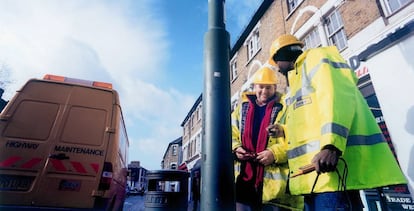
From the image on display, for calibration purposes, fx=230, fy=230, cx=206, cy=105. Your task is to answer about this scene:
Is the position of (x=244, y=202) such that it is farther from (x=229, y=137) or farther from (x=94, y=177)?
(x=94, y=177)

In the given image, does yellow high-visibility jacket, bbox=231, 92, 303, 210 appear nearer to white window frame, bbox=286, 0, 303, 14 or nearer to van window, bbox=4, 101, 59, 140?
van window, bbox=4, 101, 59, 140

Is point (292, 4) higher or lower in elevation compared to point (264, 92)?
higher

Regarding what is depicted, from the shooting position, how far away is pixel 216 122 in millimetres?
1624

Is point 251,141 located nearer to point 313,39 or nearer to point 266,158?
point 266,158

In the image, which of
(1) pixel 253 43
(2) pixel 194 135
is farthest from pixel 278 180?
(2) pixel 194 135

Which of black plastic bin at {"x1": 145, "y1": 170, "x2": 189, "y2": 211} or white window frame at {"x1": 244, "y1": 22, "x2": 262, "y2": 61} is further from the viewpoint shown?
white window frame at {"x1": 244, "y1": 22, "x2": 262, "y2": 61}

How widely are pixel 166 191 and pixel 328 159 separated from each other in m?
5.53

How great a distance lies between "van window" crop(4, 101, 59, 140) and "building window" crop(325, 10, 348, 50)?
7.78m

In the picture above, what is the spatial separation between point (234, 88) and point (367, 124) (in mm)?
12842

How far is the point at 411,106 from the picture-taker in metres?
3.94

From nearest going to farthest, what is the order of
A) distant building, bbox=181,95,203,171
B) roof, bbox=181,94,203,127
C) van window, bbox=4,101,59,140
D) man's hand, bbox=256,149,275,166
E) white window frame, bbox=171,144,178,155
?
man's hand, bbox=256,149,275,166, van window, bbox=4,101,59,140, distant building, bbox=181,95,203,171, roof, bbox=181,94,203,127, white window frame, bbox=171,144,178,155

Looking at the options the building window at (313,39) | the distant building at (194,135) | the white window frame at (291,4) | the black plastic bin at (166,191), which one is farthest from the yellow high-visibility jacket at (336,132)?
the distant building at (194,135)

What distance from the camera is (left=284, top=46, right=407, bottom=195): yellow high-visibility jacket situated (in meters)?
1.64

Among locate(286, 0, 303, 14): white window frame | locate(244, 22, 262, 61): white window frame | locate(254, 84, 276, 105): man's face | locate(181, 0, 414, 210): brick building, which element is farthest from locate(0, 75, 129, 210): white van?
locate(244, 22, 262, 61): white window frame
